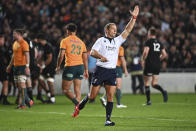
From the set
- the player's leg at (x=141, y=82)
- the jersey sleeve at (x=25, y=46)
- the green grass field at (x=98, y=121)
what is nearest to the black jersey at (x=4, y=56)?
the jersey sleeve at (x=25, y=46)

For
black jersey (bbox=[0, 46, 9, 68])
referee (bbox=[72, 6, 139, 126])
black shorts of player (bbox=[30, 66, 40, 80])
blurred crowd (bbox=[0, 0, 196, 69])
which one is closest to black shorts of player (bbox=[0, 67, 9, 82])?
black jersey (bbox=[0, 46, 9, 68])

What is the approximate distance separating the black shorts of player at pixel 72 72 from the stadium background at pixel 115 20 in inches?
393

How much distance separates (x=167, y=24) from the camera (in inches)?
1085

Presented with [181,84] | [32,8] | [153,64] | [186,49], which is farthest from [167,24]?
[153,64]

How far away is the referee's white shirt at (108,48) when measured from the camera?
1018 centimetres

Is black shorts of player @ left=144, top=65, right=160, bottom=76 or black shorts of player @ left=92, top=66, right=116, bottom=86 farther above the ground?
black shorts of player @ left=92, top=66, right=116, bottom=86

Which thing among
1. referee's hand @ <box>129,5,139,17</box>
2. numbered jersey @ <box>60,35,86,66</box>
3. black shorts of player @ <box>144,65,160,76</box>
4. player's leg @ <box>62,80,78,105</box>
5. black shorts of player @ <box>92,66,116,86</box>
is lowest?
player's leg @ <box>62,80,78,105</box>

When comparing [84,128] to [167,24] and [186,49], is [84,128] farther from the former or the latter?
[167,24]

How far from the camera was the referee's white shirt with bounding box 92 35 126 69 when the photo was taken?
10.2 metres

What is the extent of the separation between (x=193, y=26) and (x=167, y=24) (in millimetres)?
1469

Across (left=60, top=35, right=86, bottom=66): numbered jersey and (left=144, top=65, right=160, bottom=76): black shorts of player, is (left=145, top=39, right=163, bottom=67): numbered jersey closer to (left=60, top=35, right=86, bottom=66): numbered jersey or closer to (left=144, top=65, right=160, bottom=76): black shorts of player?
(left=144, top=65, right=160, bottom=76): black shorts of player

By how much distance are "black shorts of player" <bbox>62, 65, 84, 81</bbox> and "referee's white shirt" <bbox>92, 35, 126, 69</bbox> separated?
8.98ft

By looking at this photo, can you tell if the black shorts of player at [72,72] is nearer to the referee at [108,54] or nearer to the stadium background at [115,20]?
the referee at [108,54]

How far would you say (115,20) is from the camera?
2634cm
